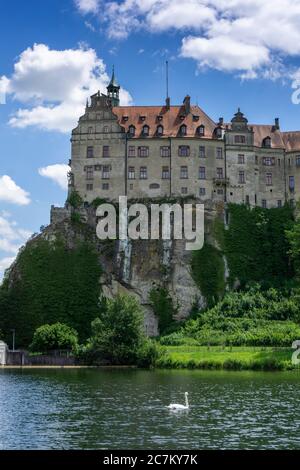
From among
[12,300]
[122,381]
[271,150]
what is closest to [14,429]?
[122,381]

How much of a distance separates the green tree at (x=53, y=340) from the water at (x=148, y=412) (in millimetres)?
16111

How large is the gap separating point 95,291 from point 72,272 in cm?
363

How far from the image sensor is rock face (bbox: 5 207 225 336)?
278ft

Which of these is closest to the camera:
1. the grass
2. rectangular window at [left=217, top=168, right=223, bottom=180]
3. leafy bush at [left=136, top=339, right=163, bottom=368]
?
the grass

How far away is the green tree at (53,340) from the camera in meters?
74.2

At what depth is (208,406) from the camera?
40.1 metres

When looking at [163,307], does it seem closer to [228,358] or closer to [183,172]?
[183,172]

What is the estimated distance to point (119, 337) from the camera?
227ft

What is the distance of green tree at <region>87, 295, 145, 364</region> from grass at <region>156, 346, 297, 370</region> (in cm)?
297

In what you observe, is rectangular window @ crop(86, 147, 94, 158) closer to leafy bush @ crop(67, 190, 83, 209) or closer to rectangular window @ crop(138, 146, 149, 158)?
leafy bush @ crop(67, 190, 83, 209)

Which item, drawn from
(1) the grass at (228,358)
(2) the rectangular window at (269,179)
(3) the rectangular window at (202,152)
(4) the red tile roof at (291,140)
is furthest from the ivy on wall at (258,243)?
(1) the grass at (228,358)

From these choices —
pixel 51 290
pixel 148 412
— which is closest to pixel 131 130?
pixel 51 290

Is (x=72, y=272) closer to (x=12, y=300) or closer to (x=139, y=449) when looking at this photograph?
(x=12, y=300)

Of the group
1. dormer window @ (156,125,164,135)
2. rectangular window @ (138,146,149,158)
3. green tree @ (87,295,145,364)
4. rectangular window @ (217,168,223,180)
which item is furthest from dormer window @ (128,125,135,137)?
green tree @ (87,295,145,364)
